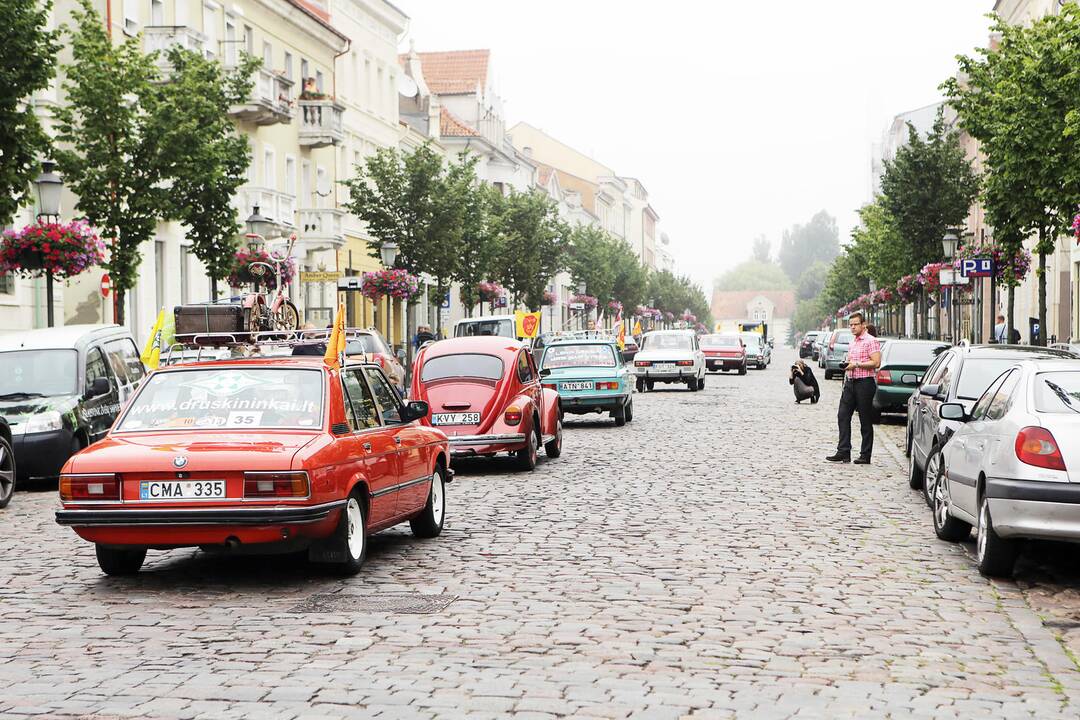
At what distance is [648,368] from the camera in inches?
1623

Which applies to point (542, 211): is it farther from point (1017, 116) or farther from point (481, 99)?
point (1017, 116)

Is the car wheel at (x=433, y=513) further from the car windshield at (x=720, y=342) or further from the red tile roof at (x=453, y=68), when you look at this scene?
the red tile roof at (x=453, y=68)

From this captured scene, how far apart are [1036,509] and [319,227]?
38.0 meters

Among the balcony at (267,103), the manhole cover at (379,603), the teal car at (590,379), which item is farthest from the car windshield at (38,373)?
the balcony at (267,103)

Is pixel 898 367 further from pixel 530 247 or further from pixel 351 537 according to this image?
pixel 530 247

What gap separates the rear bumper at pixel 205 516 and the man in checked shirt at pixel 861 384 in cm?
1055

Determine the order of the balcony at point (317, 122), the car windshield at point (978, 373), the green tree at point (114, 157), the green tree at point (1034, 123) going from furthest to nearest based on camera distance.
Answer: the balcony at point (317, 122)
the green tree at point (114, 157)
the green tree at point (1034, 123)
the car windshield at point (978, 373)

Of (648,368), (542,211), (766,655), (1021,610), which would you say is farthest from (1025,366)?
(542,211)

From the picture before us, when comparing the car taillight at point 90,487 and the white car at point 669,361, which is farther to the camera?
the white car at point 669,361

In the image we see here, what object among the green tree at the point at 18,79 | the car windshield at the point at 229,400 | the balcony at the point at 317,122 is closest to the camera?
the car windshield at the point at 229,400

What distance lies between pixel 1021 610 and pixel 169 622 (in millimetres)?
4858

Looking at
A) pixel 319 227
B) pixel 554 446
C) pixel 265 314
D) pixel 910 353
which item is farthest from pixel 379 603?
pixel 319 227

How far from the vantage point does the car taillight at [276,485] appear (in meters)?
9.02

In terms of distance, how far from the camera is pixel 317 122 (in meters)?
46.5
